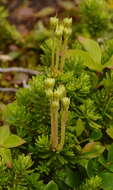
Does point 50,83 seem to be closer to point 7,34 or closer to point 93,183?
point 93,183

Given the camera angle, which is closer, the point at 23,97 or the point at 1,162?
the point at 1,162

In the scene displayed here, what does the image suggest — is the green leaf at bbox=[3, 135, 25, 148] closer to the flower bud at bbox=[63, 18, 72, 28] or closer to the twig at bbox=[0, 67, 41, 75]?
the flower bud at bbox=[63, 18, 72, 28]

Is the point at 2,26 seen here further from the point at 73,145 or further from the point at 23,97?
the point at 73,145

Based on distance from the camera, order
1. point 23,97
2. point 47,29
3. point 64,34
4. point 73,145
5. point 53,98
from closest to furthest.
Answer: point 53,98, point 64,34, point 73,145, point 23,97, point 47,29

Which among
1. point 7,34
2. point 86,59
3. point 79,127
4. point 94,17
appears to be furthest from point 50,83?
point 7,34

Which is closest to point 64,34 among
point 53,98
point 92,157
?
point 53,98

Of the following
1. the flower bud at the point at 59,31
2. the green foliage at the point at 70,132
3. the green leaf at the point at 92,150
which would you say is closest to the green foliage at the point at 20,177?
the green foliage at the point at 70,132

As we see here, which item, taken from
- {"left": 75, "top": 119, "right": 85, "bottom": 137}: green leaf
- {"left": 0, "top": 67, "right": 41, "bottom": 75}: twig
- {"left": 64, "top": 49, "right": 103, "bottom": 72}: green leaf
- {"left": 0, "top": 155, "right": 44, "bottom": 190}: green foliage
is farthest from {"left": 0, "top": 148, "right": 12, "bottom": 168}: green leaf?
{"left": 0, "top": 67, "right": 41, "bottom": 75}: twig
